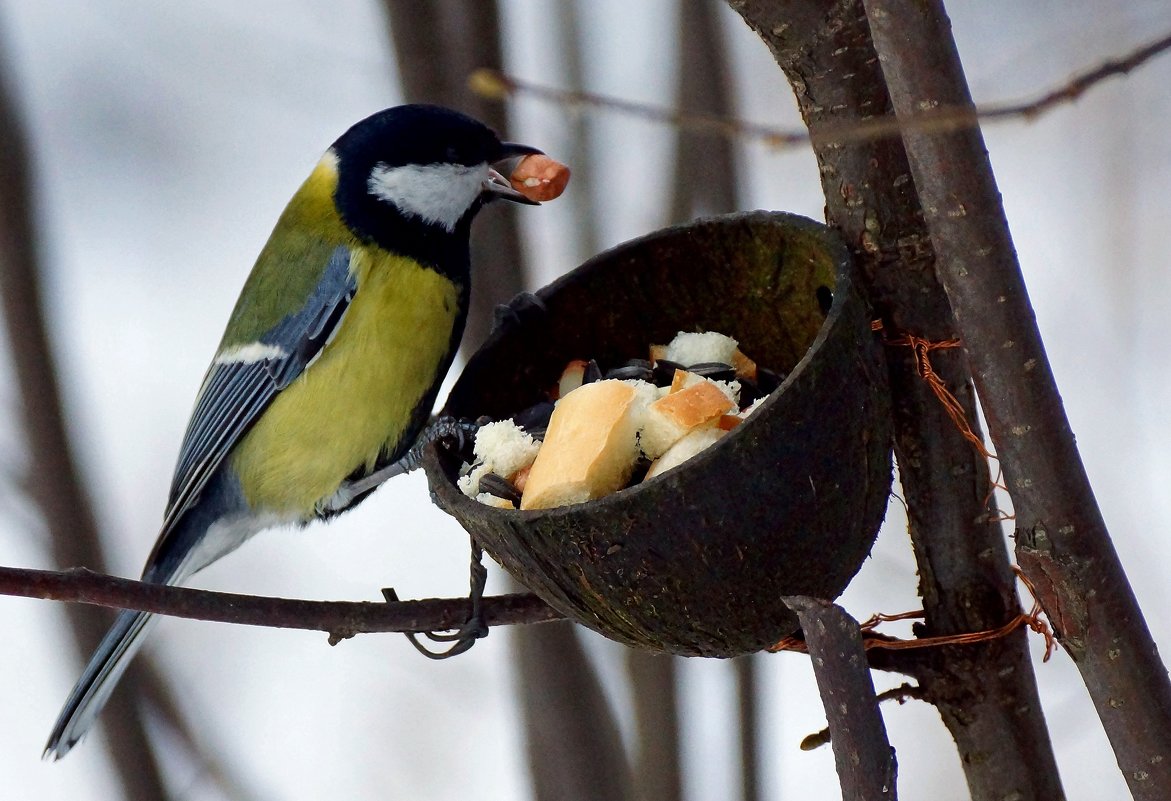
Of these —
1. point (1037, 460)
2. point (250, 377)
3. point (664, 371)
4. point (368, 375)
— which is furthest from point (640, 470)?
point (250, 377)

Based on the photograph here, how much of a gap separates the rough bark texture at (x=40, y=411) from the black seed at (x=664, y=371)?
769 millimetres

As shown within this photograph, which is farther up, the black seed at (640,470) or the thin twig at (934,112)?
the thin twig at (934,112)

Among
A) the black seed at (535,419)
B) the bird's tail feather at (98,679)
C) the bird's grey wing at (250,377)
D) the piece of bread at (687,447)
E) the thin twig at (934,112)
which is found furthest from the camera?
the bird's grey wing at (250,377)

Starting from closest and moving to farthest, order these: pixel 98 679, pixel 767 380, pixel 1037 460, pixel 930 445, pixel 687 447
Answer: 1. pixel 1037 460
2. pixel 687 447
3. pixel 930 445
4. pixel 767 380
5. pixel 98 679

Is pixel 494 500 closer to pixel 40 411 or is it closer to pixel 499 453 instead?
pixel 499 453

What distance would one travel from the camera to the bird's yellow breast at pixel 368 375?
4.77ft

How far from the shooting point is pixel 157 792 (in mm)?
1477

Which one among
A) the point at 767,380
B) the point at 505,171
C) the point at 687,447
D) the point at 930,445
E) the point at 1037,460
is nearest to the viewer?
the point at 1037,460

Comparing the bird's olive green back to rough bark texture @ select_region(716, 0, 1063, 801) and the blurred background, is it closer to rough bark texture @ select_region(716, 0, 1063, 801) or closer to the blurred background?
the blurred background

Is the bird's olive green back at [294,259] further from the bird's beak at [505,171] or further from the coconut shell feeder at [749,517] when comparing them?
the coconut shell feeder at [749,517]

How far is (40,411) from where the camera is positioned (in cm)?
145

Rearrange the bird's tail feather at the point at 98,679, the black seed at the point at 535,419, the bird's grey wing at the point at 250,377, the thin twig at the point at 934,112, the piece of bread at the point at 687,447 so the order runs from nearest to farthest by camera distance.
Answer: the thin twig at the point at 934,112 → the piece of bread at the point at 687,447 → the black seed at the point at 535,419 → the bird's tail feather at the point at 98,679 → the bird's grey wing at the point at 250,377

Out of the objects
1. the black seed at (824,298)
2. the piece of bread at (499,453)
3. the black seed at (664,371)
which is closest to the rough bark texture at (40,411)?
the piece of bread at (499,453)

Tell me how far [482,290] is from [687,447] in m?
0.68
